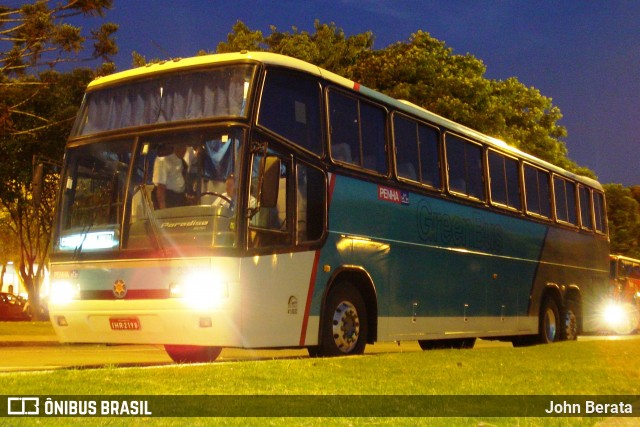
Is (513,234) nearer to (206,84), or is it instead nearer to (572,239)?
(572,239)

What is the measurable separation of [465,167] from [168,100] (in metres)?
6.78

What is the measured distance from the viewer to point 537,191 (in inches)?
812

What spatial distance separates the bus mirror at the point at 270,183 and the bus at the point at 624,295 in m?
29.0

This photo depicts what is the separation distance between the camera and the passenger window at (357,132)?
13133 mm

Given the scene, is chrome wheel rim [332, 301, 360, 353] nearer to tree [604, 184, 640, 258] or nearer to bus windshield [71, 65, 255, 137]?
bus windshield [71, 65, 255, 137]

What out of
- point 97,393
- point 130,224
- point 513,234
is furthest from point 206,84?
point 513,234

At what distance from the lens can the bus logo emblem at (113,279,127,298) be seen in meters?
11.5

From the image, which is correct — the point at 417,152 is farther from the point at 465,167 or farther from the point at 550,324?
A: the point at 550,324

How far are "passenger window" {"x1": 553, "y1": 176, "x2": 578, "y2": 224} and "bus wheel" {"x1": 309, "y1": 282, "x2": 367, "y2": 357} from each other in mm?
9445

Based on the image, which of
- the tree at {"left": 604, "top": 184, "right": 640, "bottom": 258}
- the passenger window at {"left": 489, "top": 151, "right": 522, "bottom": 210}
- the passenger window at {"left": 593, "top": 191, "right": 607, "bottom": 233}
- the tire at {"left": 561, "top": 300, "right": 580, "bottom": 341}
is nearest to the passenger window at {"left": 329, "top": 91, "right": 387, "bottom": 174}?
the passenger window at {"left": 489, "top": 151, "right": 522, "bottom": 210}

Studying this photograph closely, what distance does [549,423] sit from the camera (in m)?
7.24

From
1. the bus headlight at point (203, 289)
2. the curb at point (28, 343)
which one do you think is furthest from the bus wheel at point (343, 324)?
the curb at point (28, 343)

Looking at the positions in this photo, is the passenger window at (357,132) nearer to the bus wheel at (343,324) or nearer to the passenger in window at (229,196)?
the bus wheel at (343,324)

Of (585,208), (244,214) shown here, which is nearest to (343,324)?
(244,214)
